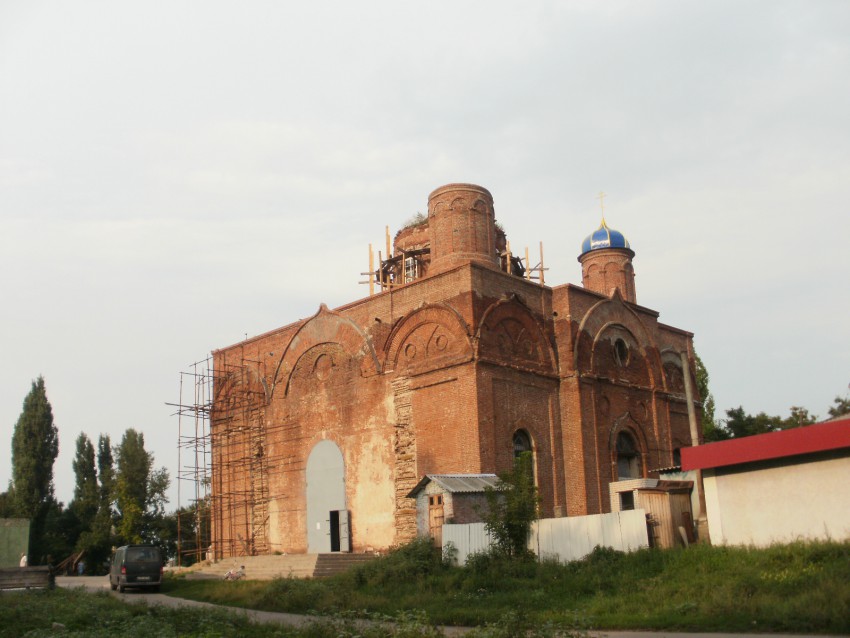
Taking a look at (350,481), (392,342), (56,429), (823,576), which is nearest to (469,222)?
(392,342)

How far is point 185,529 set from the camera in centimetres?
4638

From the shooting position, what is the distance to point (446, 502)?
2073 cm

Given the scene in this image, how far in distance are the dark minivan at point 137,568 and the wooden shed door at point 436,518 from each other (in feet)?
23.5

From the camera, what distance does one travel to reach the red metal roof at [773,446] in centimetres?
1405

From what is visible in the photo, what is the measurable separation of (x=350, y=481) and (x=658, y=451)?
9887 mm

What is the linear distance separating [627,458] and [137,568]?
14.5 m

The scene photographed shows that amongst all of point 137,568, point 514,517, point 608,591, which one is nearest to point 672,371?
point 514,517

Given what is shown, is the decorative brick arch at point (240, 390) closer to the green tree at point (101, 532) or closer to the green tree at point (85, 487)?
the green tree at point (101, 532)

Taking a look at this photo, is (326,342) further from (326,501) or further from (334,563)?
(334,563)

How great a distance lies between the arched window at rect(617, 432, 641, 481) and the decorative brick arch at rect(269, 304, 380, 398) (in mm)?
7755

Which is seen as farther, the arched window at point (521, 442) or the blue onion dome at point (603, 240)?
the blue onion dome at point (603, 240)

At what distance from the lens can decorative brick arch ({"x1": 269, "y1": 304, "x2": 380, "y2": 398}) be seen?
26578mm

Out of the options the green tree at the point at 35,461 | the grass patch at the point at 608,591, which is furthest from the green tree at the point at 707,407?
the green tree at the point at 35,461

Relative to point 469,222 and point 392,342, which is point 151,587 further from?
point 469,222
